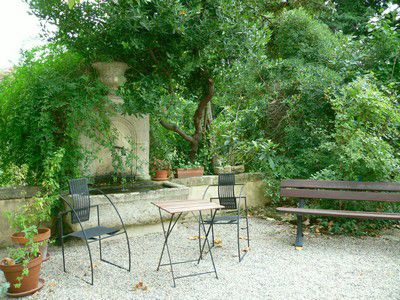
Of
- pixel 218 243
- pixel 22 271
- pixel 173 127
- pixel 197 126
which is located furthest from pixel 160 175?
pixel 22 271

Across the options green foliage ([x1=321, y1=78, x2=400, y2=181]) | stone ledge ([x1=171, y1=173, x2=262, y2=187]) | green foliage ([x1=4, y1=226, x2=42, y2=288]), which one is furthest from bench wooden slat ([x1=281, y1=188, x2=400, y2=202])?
green foliage ([x1=4, y1=226, x2=42, y2=288])

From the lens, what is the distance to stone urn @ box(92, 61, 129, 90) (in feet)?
18.3

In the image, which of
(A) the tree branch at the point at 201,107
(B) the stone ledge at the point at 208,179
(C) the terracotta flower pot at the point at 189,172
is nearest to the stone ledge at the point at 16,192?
(B) the stone ledge at the point at 208,179

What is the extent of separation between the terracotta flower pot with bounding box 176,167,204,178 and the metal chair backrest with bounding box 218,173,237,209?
1.50 meters

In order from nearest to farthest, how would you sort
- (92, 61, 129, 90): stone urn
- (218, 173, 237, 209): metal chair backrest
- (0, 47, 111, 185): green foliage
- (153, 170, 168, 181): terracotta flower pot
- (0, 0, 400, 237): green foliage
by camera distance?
(0, 47, 111, 185): green foliage, (0, 0, 400, 237): green foliage, (218, 173, 237, 209): metal chair backrest, (92, 61, 129, 90): stone urn, (153, 170, 168, 181): terracotta flower pot

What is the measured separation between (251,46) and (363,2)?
9858mm

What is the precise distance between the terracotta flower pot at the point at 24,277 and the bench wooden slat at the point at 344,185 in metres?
3.56

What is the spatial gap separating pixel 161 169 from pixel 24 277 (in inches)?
132

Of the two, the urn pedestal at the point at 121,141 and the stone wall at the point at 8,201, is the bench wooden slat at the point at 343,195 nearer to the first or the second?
the urn pedestal at the point at 121,141

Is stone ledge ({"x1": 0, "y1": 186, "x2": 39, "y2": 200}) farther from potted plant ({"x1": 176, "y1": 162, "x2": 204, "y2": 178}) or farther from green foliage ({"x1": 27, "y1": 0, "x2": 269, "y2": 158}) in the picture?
potted plant ({"x1": 176, "y1": 162, "x2": 204, "y2": 178})

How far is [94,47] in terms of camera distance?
5.46 metres

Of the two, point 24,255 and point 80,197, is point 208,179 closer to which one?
point 80,197

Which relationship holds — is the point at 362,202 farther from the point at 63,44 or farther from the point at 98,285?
the point at 63,44

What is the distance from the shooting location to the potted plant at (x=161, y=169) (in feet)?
20.9
